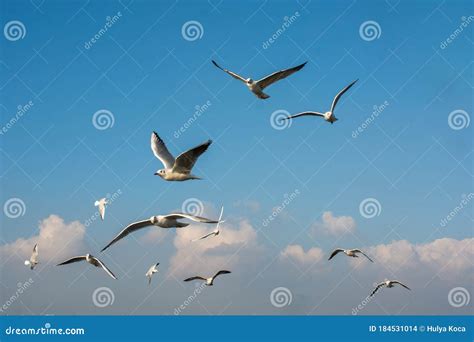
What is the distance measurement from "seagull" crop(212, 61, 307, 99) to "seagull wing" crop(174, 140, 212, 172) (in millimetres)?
5923

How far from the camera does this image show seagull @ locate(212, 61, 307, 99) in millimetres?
26406

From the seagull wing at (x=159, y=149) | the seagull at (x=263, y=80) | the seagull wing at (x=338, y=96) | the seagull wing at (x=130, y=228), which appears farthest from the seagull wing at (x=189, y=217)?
the seagull wing at (x=338, y=96)

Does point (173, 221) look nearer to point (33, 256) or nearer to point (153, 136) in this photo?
point (153, 136)

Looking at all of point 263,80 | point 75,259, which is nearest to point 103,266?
point 75,259

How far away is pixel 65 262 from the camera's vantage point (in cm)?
2609

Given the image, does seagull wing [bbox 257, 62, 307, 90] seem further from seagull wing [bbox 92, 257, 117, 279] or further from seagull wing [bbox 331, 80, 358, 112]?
seagull wing [bbox 92, 257, 117, 279]

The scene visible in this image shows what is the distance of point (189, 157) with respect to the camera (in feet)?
71.1

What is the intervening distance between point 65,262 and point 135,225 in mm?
6417

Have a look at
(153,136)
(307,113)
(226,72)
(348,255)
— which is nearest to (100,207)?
(153,136)

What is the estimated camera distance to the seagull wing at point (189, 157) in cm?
2106

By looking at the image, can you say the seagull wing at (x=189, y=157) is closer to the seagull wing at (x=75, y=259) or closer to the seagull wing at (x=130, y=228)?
the seagull wing at (x=130, y=228)

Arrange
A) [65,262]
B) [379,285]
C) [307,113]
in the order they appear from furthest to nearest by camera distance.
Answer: [379,285], [307,113], [65,262]

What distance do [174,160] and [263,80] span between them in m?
5.86

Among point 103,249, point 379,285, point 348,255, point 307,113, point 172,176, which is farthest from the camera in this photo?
point 379,285
